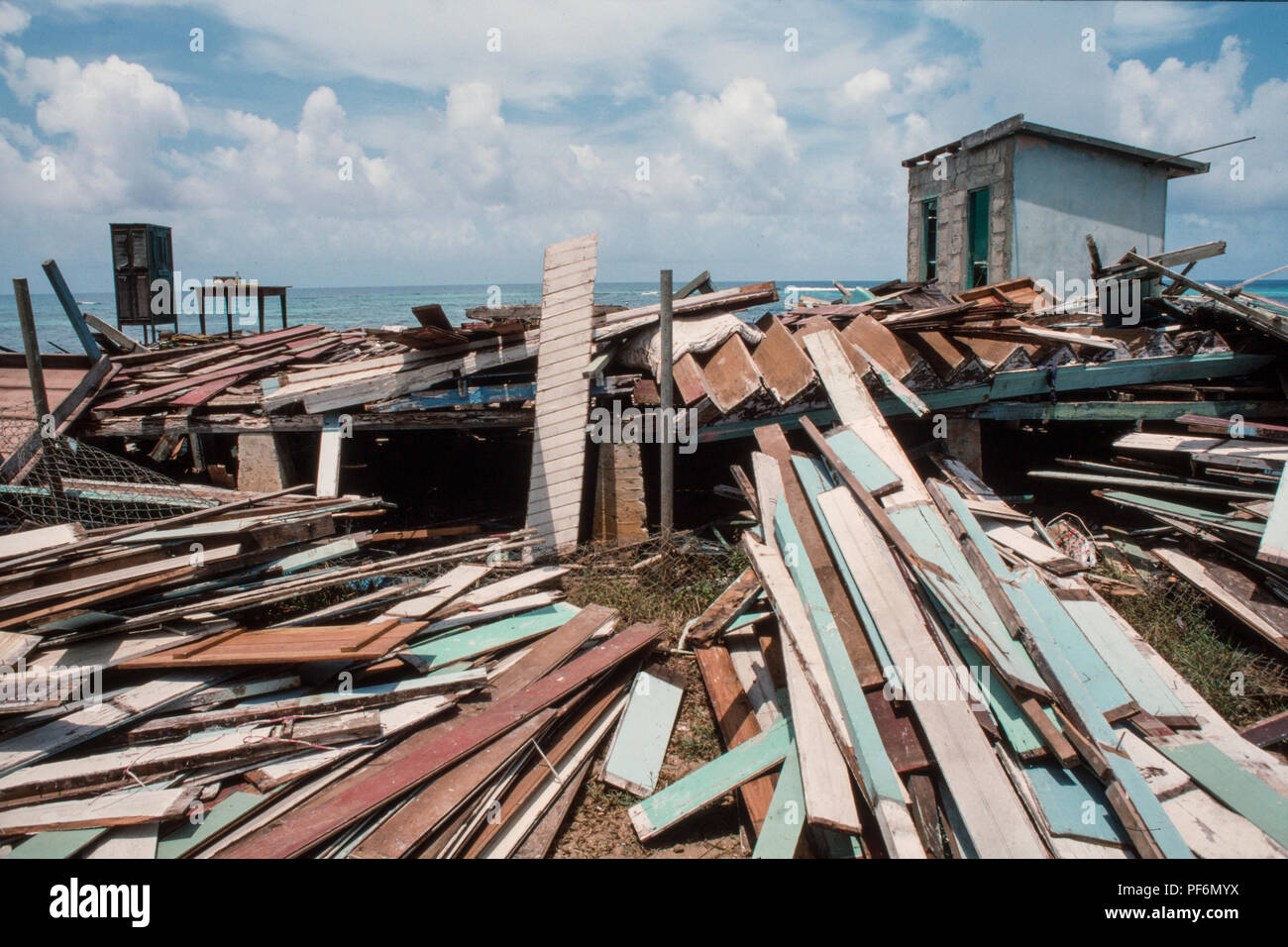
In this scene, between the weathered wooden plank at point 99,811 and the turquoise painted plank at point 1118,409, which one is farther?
the turquoise painted plank at point 1118,409

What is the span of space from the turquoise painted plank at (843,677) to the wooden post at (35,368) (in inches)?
261

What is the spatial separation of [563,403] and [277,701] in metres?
3.75

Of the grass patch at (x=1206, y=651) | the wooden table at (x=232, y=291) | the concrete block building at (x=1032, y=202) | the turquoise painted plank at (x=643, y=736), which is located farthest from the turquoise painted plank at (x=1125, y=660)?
the wooden table at (x=232, y=291)

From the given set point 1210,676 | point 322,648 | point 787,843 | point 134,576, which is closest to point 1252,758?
point 1210,676

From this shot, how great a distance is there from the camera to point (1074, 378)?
7.70 metres

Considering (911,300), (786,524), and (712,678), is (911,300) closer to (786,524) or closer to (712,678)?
(786,524)

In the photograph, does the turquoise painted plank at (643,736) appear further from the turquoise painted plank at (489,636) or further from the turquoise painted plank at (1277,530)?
the turquoise painted plank at (1277,530)

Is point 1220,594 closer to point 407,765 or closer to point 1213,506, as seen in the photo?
point 1213,506

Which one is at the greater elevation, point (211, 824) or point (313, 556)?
point (313, 556)

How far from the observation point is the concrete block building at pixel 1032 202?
549 inches

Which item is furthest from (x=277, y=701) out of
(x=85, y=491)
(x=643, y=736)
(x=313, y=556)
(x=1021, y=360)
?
(x=1021, y=360)

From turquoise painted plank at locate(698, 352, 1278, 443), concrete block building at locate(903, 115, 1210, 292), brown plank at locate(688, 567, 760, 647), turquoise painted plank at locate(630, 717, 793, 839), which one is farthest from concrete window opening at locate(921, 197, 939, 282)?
turquoise painted plank at locate(630, 717, 793, 839)

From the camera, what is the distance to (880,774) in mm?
3508
